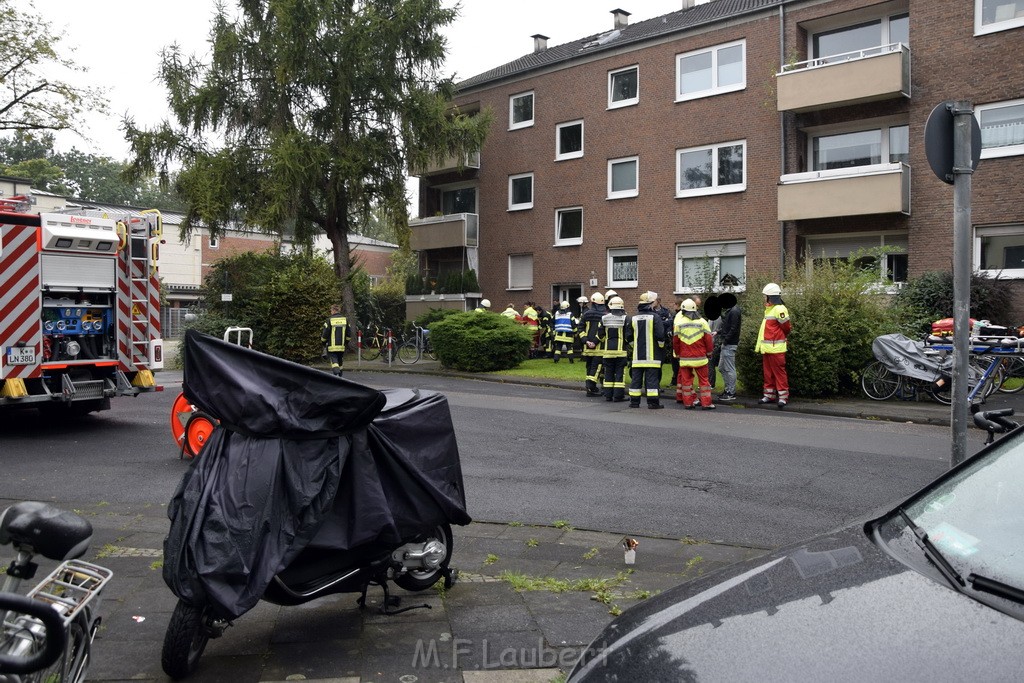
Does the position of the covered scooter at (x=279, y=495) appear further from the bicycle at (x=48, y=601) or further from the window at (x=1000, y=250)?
the window at (x=1000, y=250)

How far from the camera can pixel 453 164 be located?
33.2 m

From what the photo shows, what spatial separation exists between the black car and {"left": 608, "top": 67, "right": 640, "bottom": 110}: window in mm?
27412

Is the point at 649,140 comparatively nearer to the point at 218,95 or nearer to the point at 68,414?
the point at 218,95

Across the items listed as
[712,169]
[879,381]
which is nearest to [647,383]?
[879,381]

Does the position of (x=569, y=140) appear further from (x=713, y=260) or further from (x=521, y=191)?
(x=713, y=260)

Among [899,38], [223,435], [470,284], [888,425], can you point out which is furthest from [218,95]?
[223,435]

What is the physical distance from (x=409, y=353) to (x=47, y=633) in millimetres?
23375

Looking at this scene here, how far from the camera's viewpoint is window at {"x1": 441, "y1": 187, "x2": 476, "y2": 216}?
3434cm

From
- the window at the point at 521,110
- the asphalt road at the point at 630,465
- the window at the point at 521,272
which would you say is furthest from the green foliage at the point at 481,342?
the window at the point at 521,110

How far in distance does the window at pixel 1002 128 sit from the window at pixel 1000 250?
1.84 metres

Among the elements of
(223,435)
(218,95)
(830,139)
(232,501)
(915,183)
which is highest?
(218,95)

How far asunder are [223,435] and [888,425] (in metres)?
10.8

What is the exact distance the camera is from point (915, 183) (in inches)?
897

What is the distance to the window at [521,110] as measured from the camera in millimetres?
31828
